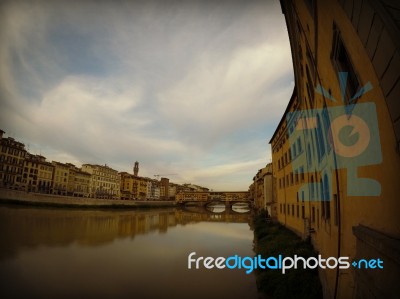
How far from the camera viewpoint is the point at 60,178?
58.1m

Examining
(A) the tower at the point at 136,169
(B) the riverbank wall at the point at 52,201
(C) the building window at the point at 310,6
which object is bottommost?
(B) the riverbank wall at the point at 52,201

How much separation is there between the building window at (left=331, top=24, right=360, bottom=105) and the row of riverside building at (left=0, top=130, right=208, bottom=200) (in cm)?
4630

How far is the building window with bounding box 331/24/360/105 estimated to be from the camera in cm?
402

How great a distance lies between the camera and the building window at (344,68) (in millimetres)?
4020

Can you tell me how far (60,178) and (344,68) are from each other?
64.9m

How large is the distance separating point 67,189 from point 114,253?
2025 inches

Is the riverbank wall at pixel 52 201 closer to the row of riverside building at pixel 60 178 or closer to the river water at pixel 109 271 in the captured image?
the row of riverside building at pixel 60 178

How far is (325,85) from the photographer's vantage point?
18.2 feet

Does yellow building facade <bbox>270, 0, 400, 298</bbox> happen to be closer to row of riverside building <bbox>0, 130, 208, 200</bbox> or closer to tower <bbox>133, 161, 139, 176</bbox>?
row of riverside building <bbox>0, 130, 208, 200</bbox>

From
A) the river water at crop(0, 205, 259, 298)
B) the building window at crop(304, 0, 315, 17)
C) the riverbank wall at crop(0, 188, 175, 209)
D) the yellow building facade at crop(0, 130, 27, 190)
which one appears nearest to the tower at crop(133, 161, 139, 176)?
the riverbank wall at crop(0, 188, 175, 209)

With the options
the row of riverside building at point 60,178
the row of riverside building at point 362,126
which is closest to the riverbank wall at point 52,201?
the row of riverside building at point 60,178

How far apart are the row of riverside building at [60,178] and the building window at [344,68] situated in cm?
4630

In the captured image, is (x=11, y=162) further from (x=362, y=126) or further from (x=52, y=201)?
(x=362, y=126)

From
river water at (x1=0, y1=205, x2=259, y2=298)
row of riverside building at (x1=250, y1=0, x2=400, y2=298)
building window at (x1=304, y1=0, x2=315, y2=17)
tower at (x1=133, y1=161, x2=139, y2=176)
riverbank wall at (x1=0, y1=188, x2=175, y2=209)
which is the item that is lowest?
river water at (x1=0, y1=205, x2=259, y2=298)
